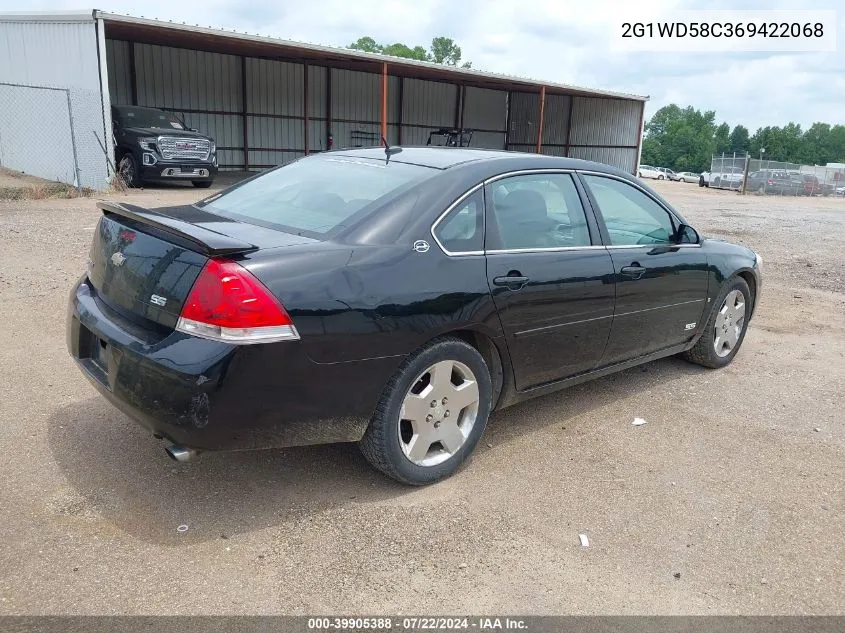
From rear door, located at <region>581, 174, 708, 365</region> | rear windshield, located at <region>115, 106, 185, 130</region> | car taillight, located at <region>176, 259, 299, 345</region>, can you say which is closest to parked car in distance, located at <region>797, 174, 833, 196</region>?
rear windshield, located at <region>115, 106, 185, 130</region>

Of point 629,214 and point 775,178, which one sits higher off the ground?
point 629,214

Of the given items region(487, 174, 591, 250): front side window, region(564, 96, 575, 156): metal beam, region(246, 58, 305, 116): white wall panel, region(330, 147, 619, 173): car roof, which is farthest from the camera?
region(564, 96, 575, 156): metal beam

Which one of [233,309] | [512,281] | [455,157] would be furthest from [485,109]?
[233,309]

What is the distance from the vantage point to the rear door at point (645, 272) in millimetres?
4168

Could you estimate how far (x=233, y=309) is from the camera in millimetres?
2666

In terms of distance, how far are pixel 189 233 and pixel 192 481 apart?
1.21 meters

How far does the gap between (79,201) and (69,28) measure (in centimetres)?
420

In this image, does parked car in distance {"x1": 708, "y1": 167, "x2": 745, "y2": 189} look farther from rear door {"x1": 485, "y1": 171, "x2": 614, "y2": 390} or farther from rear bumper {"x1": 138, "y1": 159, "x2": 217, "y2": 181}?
rear door {"x1": 485, "y1": 171, "x2": 614, "y2": 390}

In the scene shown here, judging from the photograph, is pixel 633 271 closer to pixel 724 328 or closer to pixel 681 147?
pixel 724 328

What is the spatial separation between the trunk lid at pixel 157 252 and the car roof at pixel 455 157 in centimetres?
98

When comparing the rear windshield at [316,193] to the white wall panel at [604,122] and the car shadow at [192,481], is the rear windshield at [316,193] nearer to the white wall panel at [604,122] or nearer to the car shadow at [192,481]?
the car shadow at [192,481]

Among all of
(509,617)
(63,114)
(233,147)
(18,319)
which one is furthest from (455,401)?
(233,147)

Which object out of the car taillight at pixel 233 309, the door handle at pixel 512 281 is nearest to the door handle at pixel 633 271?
the door handle at pixel 512 281

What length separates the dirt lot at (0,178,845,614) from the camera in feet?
8.56
